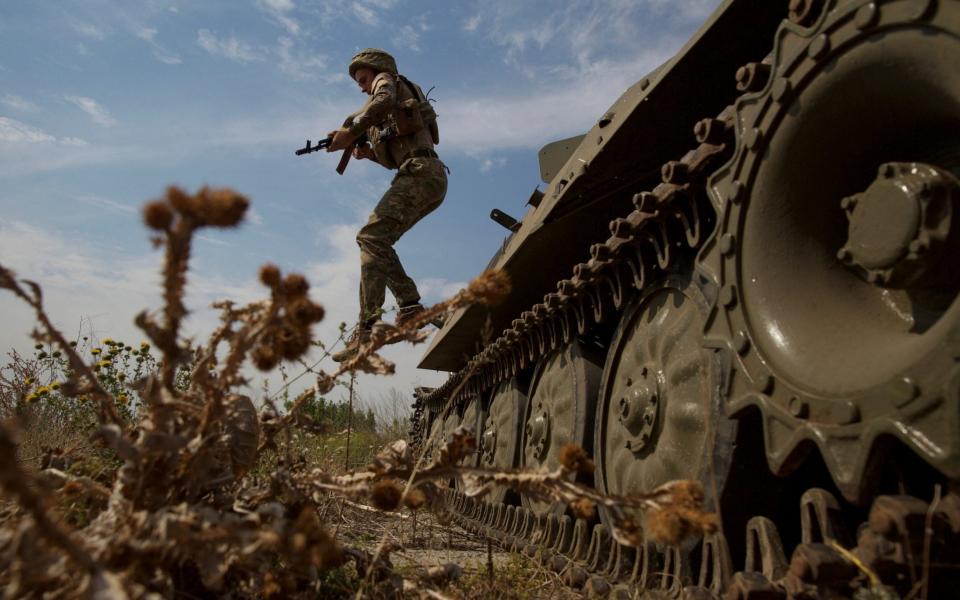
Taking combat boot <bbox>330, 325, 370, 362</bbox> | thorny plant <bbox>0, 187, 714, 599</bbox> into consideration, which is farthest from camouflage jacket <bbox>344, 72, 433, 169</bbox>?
thorny plant <bbox>0, 187, 714, 599</bbox>

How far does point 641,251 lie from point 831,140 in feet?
4.36

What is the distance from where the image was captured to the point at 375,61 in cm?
743

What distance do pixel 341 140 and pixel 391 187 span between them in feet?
2.05

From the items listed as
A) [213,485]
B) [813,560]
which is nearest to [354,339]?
[213,485]

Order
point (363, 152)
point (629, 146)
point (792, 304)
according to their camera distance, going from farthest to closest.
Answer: point (363, 152)
point (629, 146)
point (792, 304)

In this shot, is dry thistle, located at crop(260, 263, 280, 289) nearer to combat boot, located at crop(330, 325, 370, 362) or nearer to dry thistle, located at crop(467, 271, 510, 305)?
dry thistle, located at crop(467, 271, 510, 305)

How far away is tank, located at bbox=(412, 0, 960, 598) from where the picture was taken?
1703mm

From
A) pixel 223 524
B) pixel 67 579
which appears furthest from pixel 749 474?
pixel 67 579

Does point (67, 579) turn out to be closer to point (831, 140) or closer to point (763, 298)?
point (763, 298)

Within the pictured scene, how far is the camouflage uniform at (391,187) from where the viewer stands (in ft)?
22.6

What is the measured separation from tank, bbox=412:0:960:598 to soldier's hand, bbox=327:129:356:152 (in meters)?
3.79

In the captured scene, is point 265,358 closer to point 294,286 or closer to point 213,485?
point 294,286

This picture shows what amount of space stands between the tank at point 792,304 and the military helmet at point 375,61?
4.13 m

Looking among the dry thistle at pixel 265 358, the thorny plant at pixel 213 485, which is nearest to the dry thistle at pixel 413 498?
the thorny plant at pixel 213 485
